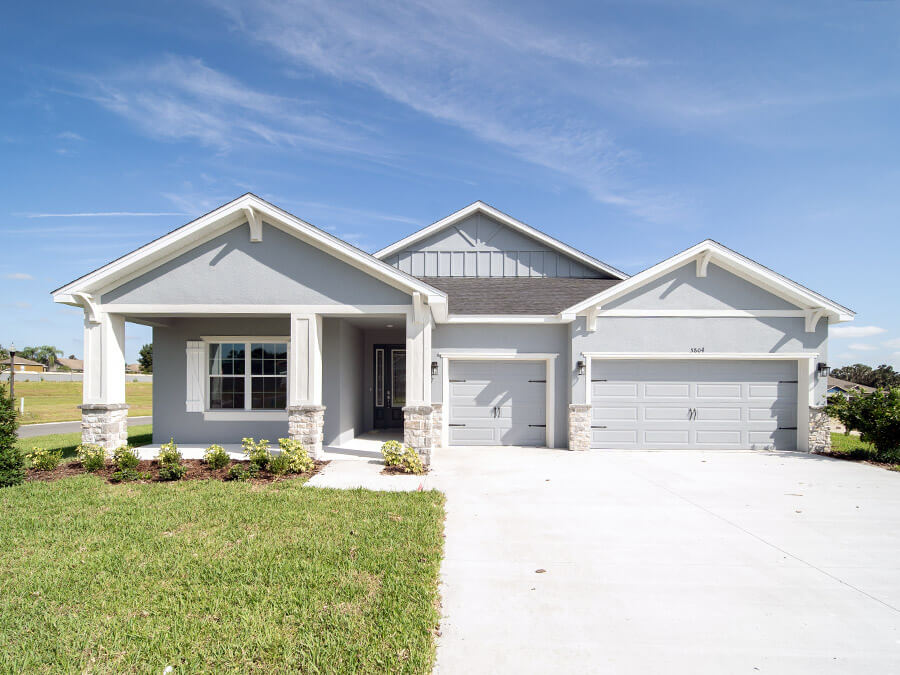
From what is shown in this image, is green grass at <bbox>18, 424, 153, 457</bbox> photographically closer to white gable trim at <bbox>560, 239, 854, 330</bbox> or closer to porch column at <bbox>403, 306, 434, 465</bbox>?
porch column at <bbox>403, 306, 434, 465</bbox>

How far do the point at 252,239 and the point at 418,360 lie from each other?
3.97m

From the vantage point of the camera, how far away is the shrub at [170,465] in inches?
299

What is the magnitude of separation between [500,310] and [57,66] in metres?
11.7

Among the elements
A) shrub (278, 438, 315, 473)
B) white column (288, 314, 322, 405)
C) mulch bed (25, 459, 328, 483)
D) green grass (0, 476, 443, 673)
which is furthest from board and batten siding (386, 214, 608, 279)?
green grass (0, 476, 443, 673)

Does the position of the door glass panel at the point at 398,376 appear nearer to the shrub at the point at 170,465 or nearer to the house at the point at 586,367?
the house at the point at 586,367

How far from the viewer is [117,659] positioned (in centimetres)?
293

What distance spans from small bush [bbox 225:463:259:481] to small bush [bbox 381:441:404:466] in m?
2.25

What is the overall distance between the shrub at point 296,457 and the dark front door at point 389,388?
5.91m

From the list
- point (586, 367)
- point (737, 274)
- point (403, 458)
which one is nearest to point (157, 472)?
point (403, 458)

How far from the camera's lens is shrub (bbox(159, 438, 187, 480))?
758 cm

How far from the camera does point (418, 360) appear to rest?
349 inches

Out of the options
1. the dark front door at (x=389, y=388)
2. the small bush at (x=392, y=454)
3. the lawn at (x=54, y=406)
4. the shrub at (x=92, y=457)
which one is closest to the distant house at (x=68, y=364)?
the lawn at (x=54, y=406)

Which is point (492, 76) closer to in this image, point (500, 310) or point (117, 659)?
point (500, 310)

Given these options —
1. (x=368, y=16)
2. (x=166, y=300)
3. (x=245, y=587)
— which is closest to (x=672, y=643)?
(x=245, y=587)
